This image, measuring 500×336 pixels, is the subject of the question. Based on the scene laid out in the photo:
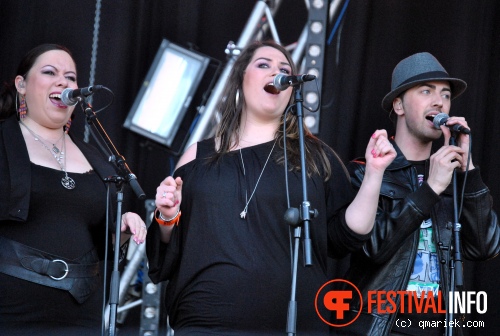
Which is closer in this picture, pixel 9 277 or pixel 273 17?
pixel 9 277

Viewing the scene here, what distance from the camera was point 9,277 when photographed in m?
3.39

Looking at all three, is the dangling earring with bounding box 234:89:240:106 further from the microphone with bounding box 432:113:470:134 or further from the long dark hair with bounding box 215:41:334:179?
the microphone with bounding box 432:113:470:134

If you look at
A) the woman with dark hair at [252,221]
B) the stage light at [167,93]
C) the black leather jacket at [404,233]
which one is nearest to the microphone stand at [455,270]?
the black leather jacket at [404,233]

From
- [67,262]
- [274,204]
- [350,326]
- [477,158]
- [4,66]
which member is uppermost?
[4,66]

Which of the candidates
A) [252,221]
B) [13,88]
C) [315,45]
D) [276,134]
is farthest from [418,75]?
[13,88]

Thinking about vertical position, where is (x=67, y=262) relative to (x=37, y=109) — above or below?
below

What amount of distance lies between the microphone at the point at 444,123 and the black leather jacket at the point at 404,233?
231 mm

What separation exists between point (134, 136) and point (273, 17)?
1.01 metres

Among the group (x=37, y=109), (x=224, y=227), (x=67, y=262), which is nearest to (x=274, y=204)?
(x=224, y=227)

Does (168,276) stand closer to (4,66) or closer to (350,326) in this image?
(350,326)

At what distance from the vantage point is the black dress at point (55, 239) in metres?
3.38

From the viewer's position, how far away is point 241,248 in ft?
10.4

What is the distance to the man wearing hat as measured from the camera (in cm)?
345

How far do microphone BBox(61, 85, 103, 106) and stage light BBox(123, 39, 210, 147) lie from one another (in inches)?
41.1
